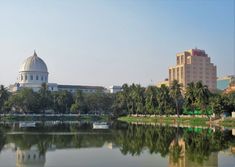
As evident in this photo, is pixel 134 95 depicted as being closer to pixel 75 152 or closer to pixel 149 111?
pixel 149 111

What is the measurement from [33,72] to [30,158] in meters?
153

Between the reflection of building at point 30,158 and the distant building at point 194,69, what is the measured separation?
143 m

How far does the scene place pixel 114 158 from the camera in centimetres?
2995

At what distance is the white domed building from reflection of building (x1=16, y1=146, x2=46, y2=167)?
14803 centimetres

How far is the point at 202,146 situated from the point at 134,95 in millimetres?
80922

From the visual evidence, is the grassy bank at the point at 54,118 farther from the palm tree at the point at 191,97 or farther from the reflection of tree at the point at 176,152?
the reflection of tree at the point at 176,152

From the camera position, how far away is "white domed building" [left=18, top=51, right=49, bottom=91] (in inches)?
7126

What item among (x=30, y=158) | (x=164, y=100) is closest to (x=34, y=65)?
(x=164, y=100)

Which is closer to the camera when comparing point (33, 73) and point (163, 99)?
point (163, 99)

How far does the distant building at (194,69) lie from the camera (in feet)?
574

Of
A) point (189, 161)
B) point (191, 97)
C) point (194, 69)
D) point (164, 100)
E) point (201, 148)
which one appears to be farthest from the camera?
point (194, 69)

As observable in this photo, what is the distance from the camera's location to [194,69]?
176500 mm

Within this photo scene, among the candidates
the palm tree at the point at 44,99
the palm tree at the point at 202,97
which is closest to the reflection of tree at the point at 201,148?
the palm tree at the point at 202,97

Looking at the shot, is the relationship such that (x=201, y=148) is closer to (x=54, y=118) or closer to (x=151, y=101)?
(x=151, y=101)
